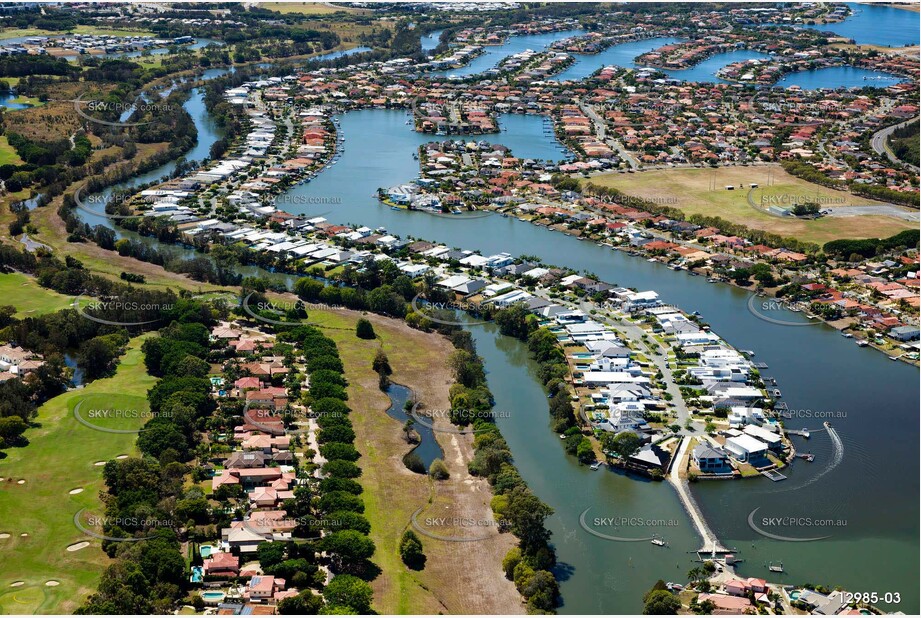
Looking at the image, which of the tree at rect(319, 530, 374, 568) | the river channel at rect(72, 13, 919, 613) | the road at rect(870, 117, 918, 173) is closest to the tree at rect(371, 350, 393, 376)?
the river channel at rect(72, 13, 919, 613)

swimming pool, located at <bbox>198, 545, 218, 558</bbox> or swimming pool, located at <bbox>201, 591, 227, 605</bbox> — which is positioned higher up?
swimming pool, located at <bbox>198, 545, 218, 558</bbox>

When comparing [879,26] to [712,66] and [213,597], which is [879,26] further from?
[213,597]

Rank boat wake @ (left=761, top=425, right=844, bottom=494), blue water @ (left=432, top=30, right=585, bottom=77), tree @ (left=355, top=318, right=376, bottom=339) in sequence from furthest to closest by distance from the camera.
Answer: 1. blue water @ (left=432, top=30, right=585, bottom=77)
2. tree @ (left=355, top=318, right=376, bottom=339)
3. boat wake @ (left=761, top=425, right=844, bottom=494)

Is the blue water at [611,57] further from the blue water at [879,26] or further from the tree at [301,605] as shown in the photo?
the tree at [301,605]

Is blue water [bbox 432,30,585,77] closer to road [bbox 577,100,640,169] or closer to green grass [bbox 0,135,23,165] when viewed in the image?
road [bbox 577,100,640,169]

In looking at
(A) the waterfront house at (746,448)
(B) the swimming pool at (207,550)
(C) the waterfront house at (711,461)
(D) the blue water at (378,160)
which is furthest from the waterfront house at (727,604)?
(D) the blue water at (378,160)

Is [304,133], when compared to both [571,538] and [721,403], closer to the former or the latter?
[721,403]

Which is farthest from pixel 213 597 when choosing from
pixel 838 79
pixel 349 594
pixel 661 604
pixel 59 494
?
pixel 838 79
